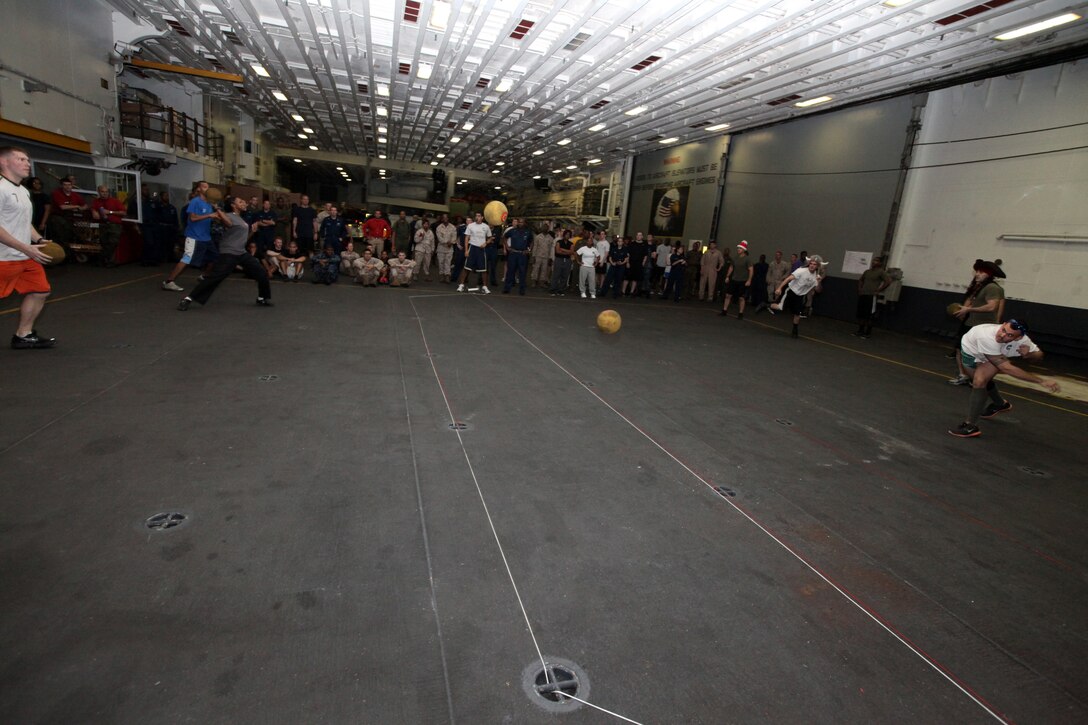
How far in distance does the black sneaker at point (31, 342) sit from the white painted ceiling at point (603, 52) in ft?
29.7

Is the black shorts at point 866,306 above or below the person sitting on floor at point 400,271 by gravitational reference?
above

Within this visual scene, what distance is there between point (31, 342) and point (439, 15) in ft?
32.9

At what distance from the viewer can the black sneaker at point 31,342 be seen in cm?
481

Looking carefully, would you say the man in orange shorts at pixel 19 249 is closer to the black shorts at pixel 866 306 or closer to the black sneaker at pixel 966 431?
the black sneaker at pixel 966 431

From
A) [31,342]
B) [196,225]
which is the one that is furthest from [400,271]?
[31,342]

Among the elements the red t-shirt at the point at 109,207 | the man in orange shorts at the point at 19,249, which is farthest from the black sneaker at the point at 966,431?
the red t-shirt at the point at 109,207

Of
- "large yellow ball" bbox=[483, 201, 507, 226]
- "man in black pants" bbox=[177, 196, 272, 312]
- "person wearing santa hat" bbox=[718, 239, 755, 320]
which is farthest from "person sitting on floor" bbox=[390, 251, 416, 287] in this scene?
"person wearing santa hat" bbox=[718, 239, 755, 320]

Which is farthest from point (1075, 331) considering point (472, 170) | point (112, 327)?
point (472, 170)

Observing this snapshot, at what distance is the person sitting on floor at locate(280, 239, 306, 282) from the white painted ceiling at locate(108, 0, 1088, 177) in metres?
5.07

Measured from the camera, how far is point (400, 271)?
11.9 m

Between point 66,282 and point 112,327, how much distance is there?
4.15m

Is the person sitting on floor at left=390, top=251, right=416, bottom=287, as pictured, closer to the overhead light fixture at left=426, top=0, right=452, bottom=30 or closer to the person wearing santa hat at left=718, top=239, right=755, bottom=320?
the overhead light fixture at left=426, top=0, right=452, bottom=30

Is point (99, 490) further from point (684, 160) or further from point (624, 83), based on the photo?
point (684, 160)

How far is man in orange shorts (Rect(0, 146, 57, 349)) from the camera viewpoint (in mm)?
4316
